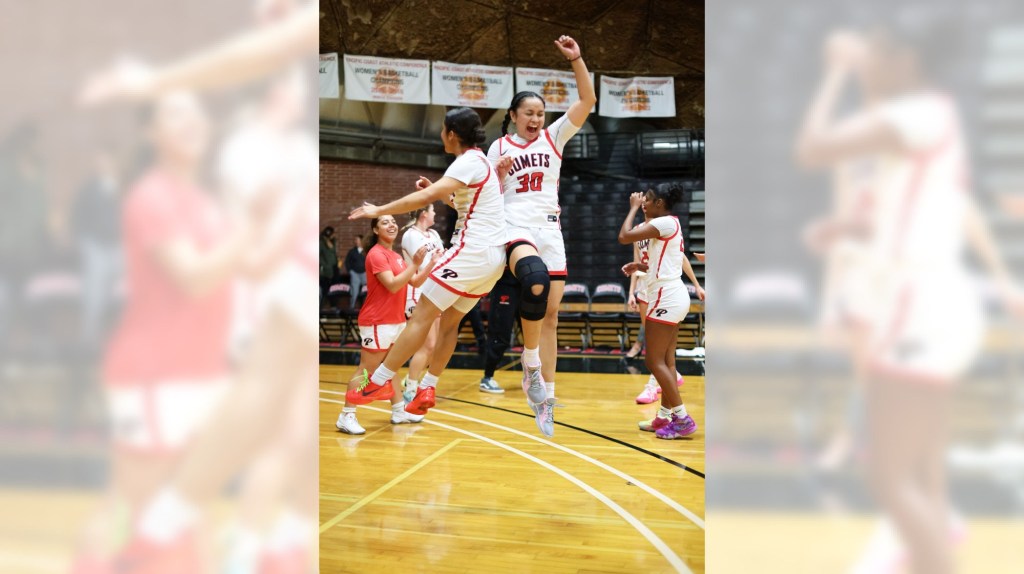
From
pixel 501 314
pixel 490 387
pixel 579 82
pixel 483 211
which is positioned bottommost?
pixel 490 387

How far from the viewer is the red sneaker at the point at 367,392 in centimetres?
436

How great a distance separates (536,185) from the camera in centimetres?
423

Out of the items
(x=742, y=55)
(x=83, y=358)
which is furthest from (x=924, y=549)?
(x=83, y=358)

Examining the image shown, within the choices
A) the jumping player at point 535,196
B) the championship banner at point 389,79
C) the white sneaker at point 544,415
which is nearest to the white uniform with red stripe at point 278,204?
the jumping player at point 535,196

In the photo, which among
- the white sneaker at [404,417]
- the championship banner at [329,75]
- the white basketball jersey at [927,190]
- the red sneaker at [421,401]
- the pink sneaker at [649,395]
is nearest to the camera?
the white basketball jersey at [927,190]

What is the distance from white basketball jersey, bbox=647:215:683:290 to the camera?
4691 mm

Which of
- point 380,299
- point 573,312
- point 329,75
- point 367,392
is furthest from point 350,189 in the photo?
point 367,392

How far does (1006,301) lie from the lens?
1496 millimetres

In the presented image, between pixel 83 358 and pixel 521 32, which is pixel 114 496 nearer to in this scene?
pixel 83 358

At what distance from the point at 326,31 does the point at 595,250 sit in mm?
6046

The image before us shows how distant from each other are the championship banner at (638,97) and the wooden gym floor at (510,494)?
706cm

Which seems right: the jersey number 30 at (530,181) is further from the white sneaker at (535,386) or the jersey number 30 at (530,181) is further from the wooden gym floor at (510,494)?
the wooden gym floor at (510,494)

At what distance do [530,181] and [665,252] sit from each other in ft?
3.65

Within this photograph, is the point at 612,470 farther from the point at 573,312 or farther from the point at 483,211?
the point at 573,312
